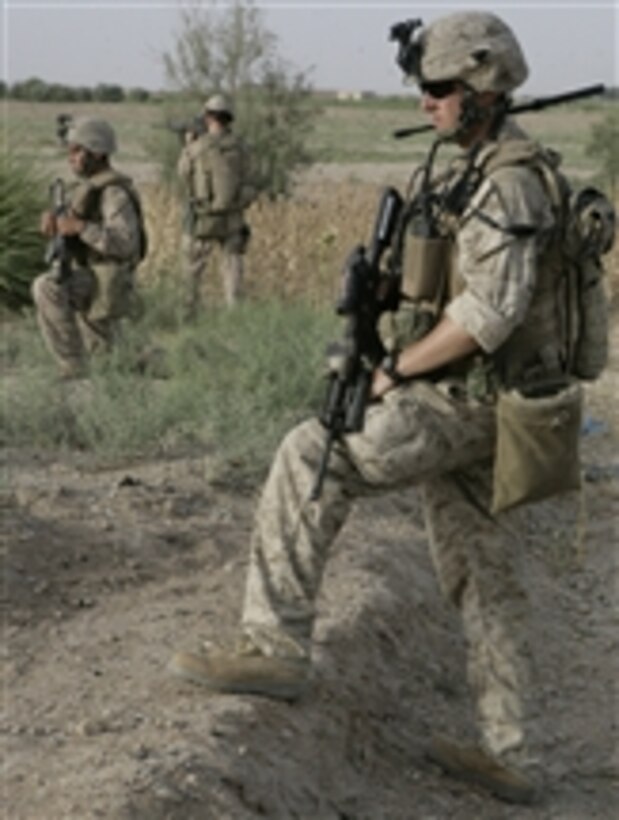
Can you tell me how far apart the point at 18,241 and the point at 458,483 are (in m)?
8.25

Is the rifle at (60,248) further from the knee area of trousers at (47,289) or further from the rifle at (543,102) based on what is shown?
the rifle at (543,102)

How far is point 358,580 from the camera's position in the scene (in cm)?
615

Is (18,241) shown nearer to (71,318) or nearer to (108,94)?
(71,318)

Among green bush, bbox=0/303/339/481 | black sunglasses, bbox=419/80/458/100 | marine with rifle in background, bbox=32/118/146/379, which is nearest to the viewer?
black sunglasses, bbox=419/80/458/100

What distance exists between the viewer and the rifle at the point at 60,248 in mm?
9727

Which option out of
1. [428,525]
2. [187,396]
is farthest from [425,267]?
[187,396]

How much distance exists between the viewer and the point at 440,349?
4250mm

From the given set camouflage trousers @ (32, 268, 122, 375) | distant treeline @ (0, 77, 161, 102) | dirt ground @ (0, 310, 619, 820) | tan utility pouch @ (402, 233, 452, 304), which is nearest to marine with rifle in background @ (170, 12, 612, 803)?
tan utility pouch @ (402, 233, 452, 304)

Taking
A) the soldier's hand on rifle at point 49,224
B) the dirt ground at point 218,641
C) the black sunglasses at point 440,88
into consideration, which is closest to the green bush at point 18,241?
the soldier's hand on rifle at point 49,224

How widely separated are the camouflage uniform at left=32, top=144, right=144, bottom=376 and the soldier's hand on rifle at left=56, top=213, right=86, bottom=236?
36 mm

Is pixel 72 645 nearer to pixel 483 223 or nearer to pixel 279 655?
pixel 279 655

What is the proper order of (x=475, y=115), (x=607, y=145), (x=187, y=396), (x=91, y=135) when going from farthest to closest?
(x=607, y=145)
(x=91, y=135)
(x=187, y=396)
(x=475, y=115)

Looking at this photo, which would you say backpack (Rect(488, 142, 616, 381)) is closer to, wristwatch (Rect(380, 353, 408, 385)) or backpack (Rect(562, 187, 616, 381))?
backpack (Rect(562, 187, 616, 381))

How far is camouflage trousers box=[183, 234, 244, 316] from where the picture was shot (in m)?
13.1
